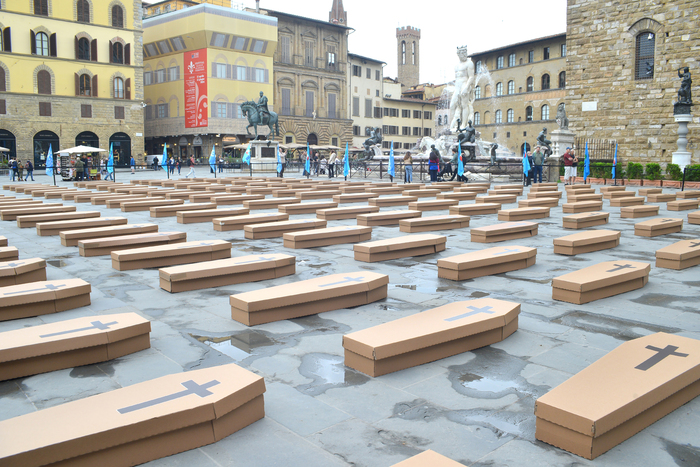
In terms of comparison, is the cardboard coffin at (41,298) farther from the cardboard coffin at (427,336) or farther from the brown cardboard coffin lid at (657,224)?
the brown cardboard coffin lid at (657,224)

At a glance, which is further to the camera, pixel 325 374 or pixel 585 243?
pixel 585 243

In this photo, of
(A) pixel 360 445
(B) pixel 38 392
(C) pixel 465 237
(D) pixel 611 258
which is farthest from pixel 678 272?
(B) pixel 38 392

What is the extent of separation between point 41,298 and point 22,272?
→ 1468 mm

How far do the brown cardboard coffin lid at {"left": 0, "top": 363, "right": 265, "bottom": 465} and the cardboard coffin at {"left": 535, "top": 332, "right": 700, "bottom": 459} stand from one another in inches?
67.9

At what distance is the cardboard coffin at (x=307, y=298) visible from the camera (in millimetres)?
5242

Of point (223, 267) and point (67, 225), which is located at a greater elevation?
point (67, 225)

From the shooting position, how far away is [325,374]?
4.06m

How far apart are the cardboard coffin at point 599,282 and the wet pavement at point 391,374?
11 cm

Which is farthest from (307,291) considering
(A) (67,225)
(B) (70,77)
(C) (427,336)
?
(B) (70,77)

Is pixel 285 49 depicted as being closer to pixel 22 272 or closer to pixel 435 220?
pixel 435 220

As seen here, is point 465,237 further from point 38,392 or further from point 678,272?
point 38,392

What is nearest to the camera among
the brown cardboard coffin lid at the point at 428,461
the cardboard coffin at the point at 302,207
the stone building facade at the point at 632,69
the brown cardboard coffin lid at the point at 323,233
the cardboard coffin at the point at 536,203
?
the brown cardboard coffin lid at the point at 428,461

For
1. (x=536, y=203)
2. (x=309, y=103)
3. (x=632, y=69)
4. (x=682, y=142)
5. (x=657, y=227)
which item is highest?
(x=309, y=103)

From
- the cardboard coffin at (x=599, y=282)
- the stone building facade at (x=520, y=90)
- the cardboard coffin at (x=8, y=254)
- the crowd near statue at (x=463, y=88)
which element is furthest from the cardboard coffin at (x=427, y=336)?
the stone building facade at (x=520, y=90)
